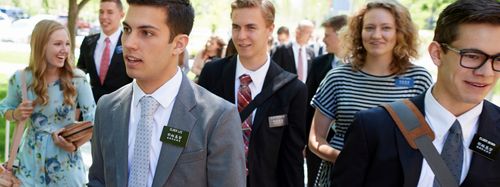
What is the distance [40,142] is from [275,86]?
188 cm

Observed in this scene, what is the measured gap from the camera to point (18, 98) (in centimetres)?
468

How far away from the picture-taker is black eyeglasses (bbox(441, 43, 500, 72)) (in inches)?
89.0

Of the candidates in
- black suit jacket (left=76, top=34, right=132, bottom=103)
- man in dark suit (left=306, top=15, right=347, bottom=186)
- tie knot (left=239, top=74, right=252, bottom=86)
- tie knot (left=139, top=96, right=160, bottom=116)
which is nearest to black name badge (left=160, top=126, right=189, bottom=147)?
tie knot (left=139, top=96, right=160, bottom=116)

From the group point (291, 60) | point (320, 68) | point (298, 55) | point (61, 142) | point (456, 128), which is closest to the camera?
point (456, 128)

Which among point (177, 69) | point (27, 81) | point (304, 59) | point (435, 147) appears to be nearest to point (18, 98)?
point (27, 81)

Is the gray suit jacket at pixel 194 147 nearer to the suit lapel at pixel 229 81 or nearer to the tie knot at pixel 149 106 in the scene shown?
the tie knot at pixel 149 106

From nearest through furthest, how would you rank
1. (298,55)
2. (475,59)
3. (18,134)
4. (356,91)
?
(475,59) < (356,91) < (18,134) < (298,55)

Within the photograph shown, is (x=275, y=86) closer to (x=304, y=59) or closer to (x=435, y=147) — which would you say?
(x=435, y=147)

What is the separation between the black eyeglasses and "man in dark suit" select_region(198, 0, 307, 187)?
5.89 feet

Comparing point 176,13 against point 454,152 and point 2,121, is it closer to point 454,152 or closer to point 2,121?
point 454,152

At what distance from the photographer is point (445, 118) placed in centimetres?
239

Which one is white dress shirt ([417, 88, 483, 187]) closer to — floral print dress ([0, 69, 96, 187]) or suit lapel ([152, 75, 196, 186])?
suit lapel ([152, 75, 196, 186])

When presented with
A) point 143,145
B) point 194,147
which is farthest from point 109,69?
point 194,147

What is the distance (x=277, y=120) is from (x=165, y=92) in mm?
1483
